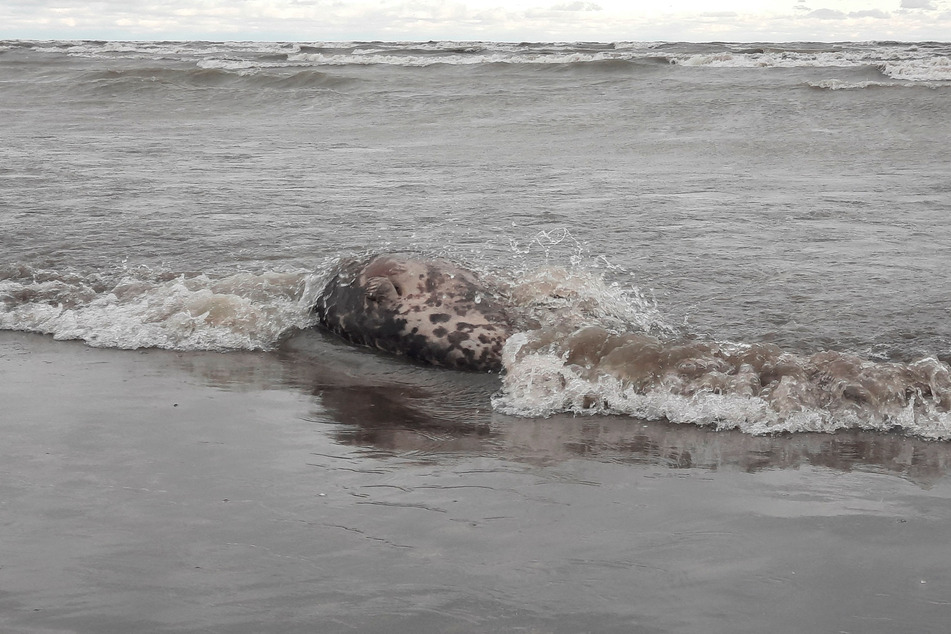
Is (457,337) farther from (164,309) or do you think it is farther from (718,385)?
(164,309)

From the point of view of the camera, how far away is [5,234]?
794 cm

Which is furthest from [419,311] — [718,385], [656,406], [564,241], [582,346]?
[564,241]

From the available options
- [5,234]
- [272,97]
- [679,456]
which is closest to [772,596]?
[679,456]

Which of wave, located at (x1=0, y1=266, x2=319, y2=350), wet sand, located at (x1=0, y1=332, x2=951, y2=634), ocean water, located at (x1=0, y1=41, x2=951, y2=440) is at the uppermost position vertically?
ocean water, located at (x1=0, y1=41, x2=951, y2=440)

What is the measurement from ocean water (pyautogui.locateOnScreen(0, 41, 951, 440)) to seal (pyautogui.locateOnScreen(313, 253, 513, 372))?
0.14 m

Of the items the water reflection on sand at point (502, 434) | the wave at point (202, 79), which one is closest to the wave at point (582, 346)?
the water reflection on sand at point (502, 434)

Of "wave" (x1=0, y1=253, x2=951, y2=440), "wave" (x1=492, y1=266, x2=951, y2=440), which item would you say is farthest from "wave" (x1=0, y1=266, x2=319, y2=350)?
"wave" (x1=492, y1=266, x2=951, y2=440)

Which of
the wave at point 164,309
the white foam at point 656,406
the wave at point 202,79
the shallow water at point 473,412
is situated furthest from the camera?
the wave at point 202,79

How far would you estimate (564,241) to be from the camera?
7730 millimetres

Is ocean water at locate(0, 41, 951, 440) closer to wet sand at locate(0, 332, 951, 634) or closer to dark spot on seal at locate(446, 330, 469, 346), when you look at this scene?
dark spot on seal at locate(446, 330, 469, 346)

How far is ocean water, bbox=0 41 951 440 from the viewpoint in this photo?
Answer: 4730mm

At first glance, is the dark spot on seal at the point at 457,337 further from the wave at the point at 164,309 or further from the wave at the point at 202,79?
the wave at the point at 202,79

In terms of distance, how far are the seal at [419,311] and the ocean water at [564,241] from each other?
14 centimetres

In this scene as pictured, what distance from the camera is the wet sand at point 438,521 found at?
278 centimetres
